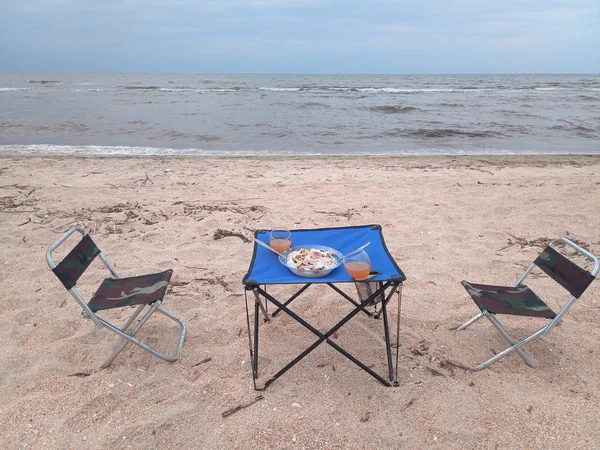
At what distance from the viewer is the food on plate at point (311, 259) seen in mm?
2295

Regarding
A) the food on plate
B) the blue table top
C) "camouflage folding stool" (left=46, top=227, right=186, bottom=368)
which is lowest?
"camouflage folding stool" (left=46, top=227, right=186, bottom=368)

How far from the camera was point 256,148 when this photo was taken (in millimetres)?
10922

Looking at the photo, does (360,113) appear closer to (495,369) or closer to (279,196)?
(279,196)

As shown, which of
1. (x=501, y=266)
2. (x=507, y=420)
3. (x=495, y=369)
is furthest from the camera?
(x=501, y=266)

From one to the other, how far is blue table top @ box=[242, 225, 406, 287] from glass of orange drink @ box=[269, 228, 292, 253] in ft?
0.20

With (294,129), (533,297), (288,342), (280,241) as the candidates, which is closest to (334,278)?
(280,241)

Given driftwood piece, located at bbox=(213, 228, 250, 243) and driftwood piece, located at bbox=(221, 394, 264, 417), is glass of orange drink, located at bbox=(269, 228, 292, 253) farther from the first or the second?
driftwood piece, located at bbox=(213, 228, 250, 243)

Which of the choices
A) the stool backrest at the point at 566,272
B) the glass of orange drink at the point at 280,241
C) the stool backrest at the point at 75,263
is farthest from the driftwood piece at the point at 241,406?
the stool backrest at the point at 566,272

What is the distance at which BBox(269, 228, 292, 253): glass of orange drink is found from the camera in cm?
260

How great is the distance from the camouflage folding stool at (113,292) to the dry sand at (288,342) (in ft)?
0.66

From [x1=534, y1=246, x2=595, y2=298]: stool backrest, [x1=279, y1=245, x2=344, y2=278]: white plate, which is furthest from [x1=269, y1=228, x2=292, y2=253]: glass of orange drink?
[x1=534, y1=246, x2=595, y2=298]: stool backrest

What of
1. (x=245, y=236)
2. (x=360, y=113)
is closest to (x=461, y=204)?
(x=245, y=236)

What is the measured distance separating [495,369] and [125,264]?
3.33 meters

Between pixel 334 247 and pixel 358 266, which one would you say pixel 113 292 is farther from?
pixel 358 266
